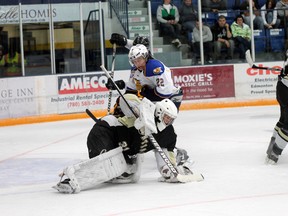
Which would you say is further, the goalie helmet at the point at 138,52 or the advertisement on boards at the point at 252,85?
the advertisement on boards at the point at 252,85

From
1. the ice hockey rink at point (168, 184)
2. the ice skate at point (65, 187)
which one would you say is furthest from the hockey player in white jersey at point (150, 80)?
the ice skate at point (65, 187)

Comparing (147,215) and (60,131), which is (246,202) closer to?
(147,215)

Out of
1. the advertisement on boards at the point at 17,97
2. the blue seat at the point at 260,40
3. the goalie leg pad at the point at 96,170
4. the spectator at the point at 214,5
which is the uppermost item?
the spectator at the point at 214,5

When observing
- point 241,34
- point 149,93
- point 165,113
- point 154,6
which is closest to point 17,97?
point 154,6

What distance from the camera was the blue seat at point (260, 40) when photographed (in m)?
11.9

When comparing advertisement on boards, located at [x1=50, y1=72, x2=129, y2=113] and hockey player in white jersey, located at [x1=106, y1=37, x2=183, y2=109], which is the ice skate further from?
advertisement on boards, located at [x1=50, y1=72, x2=129, y2=113]

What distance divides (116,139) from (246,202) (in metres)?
1.11

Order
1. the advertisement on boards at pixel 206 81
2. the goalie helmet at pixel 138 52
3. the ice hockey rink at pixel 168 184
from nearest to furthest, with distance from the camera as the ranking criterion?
the ice hockey rink at pixel 168 184
the goalie helmet at pixel 138 52
the advertisement on boards at pixel 206 81

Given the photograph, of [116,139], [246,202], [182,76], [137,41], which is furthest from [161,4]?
[246,202]

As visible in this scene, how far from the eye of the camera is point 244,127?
8.55m

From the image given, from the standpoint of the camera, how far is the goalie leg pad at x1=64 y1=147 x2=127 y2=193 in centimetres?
464

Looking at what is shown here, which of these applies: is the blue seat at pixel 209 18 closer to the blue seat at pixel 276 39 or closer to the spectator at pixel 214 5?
the spectator at pixel 214 5

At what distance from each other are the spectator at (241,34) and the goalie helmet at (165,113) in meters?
7.23

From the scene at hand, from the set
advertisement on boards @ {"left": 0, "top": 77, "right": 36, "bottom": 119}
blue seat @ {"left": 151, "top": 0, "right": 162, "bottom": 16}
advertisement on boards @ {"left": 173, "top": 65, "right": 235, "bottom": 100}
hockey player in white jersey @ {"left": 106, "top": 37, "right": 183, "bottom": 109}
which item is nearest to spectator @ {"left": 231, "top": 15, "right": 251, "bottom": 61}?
advertisement on boards @ {"left": 173, "top": 65, "right": 235, "bottom": 100}
